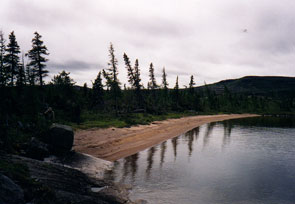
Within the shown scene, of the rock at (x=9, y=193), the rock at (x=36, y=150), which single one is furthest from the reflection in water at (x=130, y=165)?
the rock at (x=9, y=193)

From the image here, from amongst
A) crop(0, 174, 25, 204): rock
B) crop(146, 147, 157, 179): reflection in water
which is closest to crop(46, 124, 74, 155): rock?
crop(146, 147, 157, 179): reflection in water

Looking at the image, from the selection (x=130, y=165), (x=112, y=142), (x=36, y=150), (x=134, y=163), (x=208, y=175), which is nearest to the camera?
(x=36, y=150)

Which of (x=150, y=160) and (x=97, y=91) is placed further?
(x=97, y=91)

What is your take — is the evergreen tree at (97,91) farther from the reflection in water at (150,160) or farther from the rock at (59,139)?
the rock at (59,139)

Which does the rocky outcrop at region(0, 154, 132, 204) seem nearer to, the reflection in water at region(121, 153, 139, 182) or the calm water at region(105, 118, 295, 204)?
the calm water at region(105, 118, 295, 204)

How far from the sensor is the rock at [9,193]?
6414mm

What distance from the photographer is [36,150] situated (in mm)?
13656

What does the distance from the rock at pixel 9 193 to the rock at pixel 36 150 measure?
22.7 ft

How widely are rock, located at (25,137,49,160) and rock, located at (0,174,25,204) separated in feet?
22.7

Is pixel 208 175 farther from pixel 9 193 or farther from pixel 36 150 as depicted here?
pixel 9 193

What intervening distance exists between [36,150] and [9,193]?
7.61 metres

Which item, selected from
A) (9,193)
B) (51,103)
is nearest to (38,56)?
A: (51,103)

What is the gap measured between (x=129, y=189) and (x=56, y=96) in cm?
2005

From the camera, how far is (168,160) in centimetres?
1839
